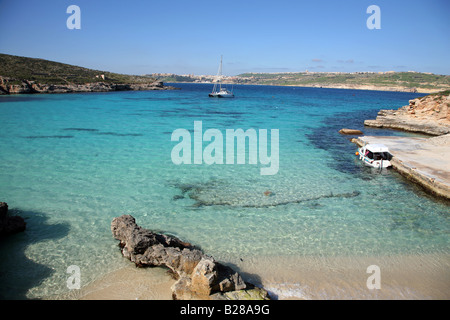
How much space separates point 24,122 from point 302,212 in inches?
1161

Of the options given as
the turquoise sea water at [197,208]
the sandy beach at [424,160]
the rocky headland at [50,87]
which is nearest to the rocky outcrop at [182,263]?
the turquoise sea water at [197,208]

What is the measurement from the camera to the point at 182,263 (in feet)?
22.9

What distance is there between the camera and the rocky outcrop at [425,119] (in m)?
29.1

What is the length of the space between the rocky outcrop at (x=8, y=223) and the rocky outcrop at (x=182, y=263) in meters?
3.07

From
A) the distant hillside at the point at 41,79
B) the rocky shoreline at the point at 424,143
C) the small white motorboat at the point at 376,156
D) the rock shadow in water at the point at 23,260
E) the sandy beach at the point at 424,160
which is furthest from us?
the distant hillside at the point at 41,79

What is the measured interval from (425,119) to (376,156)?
21.3 m

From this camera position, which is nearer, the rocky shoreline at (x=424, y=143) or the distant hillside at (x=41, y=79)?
the rocky shoreline at (x=424, y=143)

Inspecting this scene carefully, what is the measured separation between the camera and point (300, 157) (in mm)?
18953

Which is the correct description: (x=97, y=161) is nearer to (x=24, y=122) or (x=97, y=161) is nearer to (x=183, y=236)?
(x=183, y=236)

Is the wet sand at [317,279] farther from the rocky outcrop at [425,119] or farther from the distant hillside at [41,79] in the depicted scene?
the distant hillside at [41,79]

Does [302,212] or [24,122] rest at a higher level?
[24,122]

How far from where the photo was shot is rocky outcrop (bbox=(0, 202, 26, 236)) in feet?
27.6

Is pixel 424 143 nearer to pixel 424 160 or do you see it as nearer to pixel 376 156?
pixel 424 160
